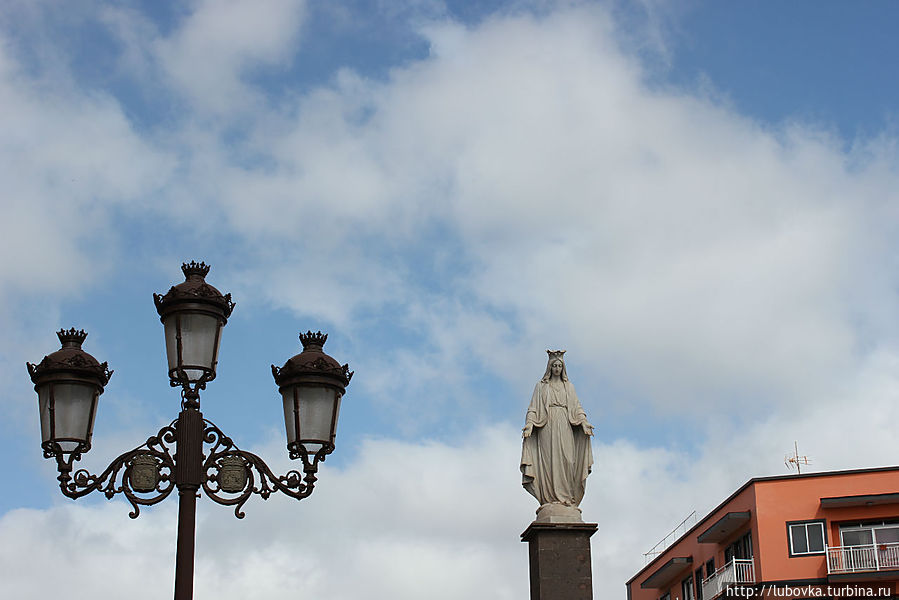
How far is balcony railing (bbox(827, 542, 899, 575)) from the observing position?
36531 millimetres

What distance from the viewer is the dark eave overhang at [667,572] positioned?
44.8 metres

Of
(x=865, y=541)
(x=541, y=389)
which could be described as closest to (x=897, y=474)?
(x=865, y=541)

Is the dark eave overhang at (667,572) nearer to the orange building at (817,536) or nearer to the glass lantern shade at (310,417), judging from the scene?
the orange building at (817,536)

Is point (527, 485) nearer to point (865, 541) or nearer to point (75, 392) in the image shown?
point (75, 392)

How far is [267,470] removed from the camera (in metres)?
8.98

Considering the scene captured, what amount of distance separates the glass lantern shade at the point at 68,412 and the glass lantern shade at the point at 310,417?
59.2 inches

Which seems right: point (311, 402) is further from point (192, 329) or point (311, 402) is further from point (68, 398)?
point (68, 398)

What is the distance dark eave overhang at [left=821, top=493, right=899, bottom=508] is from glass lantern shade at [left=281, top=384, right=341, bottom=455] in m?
31.8

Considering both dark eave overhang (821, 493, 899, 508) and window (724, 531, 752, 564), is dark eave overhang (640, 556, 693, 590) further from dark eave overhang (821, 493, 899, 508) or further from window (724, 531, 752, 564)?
dark eave overhang (821, 493, 899, 508)

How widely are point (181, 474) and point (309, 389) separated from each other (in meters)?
1.20

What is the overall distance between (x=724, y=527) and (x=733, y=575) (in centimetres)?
191

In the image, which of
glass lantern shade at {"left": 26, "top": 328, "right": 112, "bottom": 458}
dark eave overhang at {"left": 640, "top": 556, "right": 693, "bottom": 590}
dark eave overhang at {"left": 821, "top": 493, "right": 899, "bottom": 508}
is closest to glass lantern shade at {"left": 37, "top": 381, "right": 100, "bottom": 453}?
glass lantern shade at {"left": 26, "top": 328, "right": 112, "bottom": 458}

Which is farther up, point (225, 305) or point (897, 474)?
point (897, 474)

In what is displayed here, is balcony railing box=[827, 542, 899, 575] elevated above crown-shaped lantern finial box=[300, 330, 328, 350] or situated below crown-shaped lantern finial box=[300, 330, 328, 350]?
above
